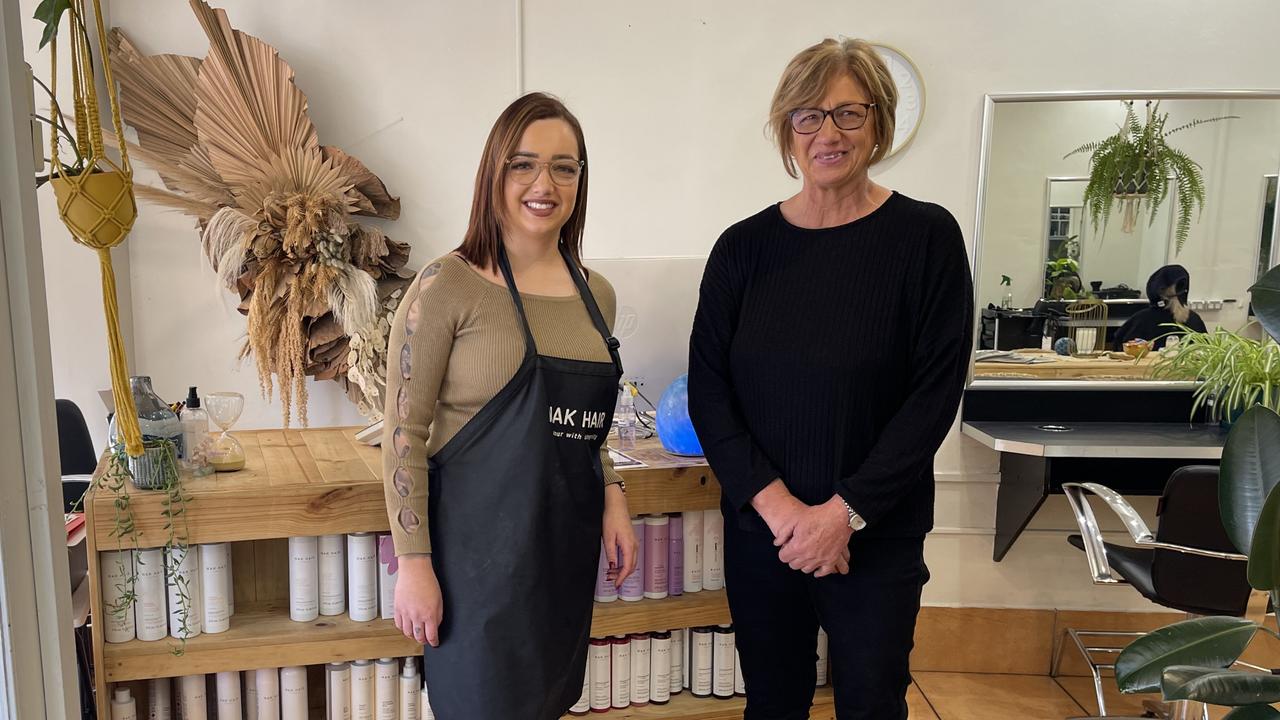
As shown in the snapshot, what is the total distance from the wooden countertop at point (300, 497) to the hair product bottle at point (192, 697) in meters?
0.33

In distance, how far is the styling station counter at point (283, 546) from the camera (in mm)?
1748

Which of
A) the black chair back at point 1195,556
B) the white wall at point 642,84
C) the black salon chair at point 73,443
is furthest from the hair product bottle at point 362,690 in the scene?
the black chair back at point 1195,556

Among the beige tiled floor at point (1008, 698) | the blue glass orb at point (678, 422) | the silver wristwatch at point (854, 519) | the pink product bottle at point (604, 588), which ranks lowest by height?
the beige tiled floor at point (1008, 698)

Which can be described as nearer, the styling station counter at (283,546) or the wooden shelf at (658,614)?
the styling station counter at (283,546)

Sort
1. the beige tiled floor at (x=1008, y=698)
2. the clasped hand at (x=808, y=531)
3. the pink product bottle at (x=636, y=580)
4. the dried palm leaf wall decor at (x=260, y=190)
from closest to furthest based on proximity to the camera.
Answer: the clasped hand at (x=808, y=531)
the pink product bottle at (x=636, y=580)
the dried palm leaf wall decor at (x=260, y=190)
the beige tiled floor at (x=1008, y=698)

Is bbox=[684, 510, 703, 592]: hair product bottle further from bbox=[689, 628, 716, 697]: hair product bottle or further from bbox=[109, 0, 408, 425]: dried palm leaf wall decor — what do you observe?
bbox=[109, 0, 408, 425]: dried palm leaf wall decor

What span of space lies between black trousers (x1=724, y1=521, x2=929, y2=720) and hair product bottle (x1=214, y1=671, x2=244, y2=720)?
1.08m

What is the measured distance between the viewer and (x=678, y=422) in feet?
6.79

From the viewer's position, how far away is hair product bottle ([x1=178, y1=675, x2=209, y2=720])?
1.86 metres

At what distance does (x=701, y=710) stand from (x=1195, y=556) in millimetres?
1316

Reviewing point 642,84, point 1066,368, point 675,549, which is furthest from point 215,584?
point 1066,368

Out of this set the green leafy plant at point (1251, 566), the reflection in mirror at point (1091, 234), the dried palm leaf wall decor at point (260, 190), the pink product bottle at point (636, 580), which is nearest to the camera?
the green leafy plant at point (1251, 566)

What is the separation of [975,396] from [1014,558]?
2.07ft

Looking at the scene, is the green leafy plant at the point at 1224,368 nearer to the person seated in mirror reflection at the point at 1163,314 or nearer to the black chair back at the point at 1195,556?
the person seated in mirror reflection at the point at 1163,314
